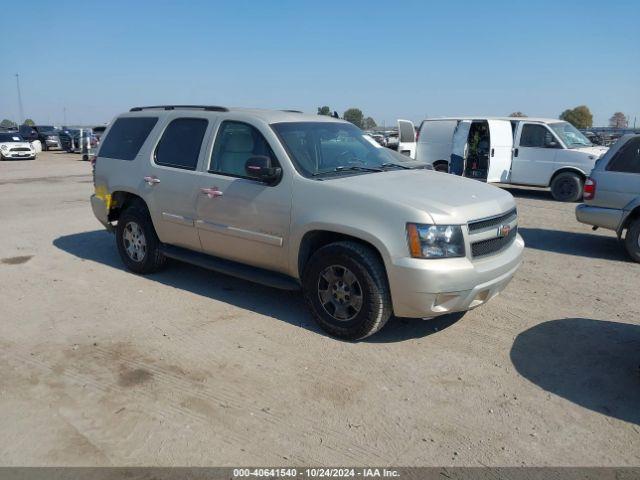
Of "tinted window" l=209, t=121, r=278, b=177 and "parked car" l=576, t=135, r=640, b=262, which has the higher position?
"tinted window" l=209, t=121, r=278, b=177

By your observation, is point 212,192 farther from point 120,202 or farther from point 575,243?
point 575,243

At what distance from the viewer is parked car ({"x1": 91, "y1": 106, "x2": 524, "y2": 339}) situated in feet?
13.6

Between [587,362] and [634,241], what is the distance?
385 cm

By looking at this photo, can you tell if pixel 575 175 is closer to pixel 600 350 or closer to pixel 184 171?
pixel 600 350

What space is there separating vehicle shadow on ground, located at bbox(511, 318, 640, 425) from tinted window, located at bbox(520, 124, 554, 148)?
370 inches

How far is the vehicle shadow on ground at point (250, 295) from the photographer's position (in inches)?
190

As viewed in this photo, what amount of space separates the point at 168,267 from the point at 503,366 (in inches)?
163

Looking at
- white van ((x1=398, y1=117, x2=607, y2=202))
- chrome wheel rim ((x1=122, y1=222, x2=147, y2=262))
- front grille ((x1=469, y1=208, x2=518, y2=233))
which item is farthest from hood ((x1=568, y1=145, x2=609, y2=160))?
chrome wheel rim ((x1=122, y1=222, x2=147, y2=262))

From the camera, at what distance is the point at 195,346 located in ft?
14.5

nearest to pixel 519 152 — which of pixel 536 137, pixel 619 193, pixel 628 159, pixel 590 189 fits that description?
pixel 536 137

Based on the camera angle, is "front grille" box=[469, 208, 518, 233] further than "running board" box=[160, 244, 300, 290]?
No

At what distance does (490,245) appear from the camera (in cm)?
445

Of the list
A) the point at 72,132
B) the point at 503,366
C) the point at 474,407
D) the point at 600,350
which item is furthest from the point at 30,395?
the point at 72,132

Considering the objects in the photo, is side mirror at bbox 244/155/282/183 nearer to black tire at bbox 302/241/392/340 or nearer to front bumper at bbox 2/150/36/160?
black tire at bbox 302/241/392/340
